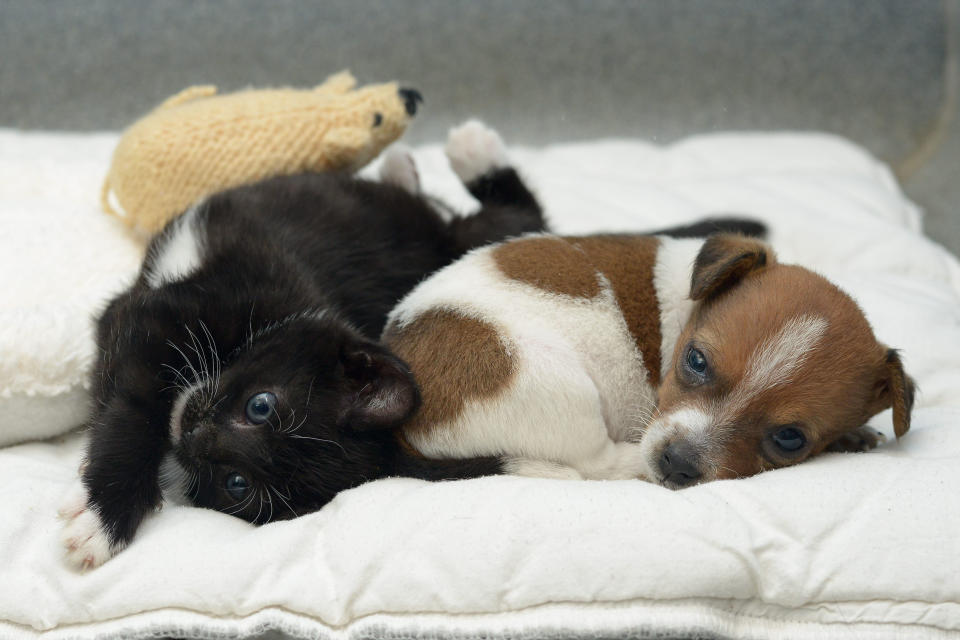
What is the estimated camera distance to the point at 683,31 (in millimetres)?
4840

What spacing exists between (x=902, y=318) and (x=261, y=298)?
5.89ft

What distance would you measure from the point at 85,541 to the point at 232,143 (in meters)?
1.33

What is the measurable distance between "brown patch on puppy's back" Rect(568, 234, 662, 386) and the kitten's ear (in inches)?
24.2

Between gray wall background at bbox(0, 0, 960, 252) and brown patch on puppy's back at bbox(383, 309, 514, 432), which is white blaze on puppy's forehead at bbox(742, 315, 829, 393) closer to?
brown patch on puppy's back at bbox(383, 309, 514, 432)

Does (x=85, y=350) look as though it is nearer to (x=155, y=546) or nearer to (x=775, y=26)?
(x=155, y=546)

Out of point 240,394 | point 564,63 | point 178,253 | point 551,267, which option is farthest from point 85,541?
point 564,63

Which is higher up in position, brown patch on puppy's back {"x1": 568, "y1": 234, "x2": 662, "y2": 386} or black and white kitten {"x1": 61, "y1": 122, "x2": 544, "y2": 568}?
brown patch on puppy's back {"x1": 568, "y1": 234, "x2": 662, "y2": 386}

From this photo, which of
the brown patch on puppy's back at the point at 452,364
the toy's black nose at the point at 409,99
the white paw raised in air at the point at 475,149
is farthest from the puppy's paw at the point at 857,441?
the toy's black nose at the point at 409,99

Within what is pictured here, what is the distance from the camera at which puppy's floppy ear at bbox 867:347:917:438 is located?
5.99 ft

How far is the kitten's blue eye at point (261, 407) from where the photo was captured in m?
1.81

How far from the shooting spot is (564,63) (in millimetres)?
4879

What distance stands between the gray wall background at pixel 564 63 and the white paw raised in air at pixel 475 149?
2166mm

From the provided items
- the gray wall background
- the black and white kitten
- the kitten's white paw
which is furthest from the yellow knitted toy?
the gray wall background

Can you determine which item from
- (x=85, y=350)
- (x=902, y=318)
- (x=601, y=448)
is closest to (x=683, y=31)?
(x=902, y=318)
